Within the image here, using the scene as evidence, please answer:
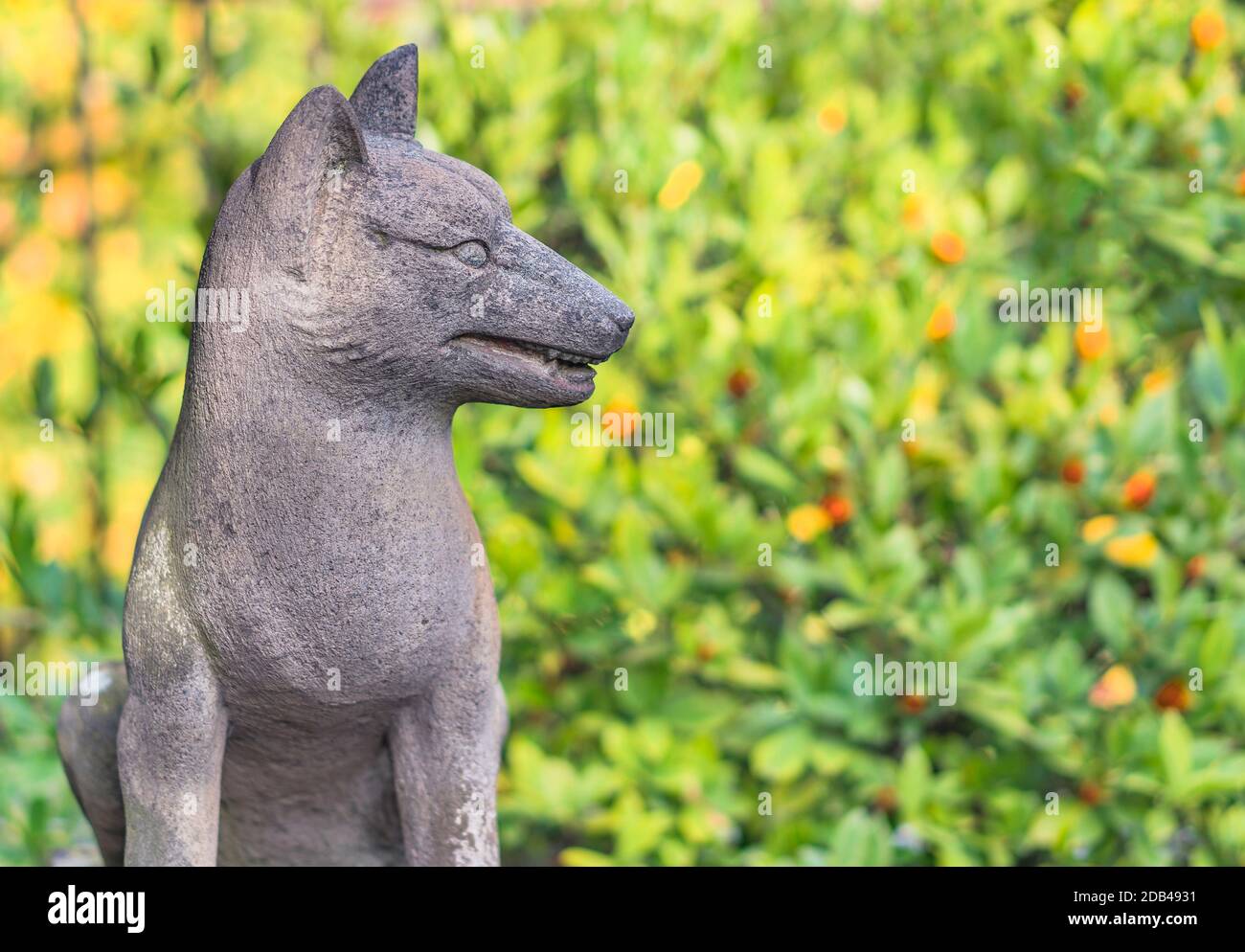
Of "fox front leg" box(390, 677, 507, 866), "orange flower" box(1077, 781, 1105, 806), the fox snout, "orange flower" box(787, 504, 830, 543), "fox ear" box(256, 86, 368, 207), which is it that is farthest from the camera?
"orange flower" box(787, 504, 830, 543)

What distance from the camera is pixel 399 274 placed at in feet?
5.60

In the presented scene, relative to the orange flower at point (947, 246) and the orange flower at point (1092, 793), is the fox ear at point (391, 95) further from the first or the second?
the orange flower at point (1092, 793)

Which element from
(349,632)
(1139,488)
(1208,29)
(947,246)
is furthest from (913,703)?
(1208,29)

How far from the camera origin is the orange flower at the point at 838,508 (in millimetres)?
2938

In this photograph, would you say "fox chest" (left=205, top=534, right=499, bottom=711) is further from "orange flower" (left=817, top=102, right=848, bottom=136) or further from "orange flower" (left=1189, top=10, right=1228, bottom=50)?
"orange flower" (left=1189, top=10, right=1228, bottom=50)

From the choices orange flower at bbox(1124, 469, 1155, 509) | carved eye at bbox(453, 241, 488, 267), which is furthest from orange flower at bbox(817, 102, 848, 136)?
carved eye at bbox(453, 241, 488, 267)

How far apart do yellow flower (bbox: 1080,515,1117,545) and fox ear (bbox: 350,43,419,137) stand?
1.68m

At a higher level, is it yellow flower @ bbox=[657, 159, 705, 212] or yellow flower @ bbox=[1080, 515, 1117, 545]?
yellow flower @ bbox=[657, 159, 705, 212]

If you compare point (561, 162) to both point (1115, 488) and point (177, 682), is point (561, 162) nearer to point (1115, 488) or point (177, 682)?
point (1115, 488)

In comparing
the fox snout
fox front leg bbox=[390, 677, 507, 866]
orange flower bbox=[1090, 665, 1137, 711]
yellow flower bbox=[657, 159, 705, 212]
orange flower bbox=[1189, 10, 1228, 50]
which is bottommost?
fox front leg bbox=[390, 677, 507, 866]

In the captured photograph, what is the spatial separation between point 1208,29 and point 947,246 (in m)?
0.74

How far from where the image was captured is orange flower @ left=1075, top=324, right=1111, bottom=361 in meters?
3.00

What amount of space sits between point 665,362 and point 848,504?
0.49 meters

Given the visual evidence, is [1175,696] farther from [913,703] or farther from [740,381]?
[740,381]
